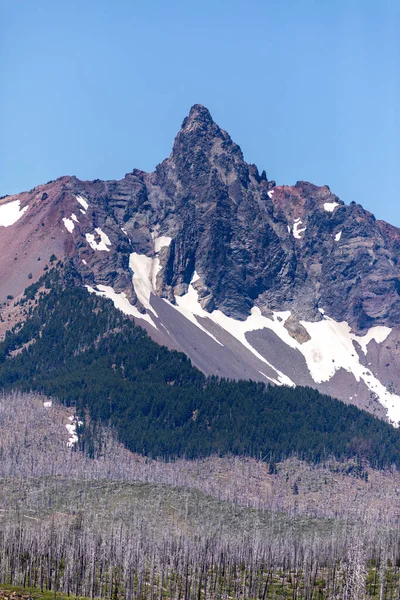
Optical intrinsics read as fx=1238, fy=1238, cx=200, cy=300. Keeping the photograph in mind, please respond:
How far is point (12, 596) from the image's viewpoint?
156375 millimetres

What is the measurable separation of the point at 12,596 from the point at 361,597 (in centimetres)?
5505

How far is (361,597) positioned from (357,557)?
683cm

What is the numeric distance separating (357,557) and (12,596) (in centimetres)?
5281

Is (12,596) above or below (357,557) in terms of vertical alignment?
below

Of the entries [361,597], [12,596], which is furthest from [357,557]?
[12,596]

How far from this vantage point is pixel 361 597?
7215 inches

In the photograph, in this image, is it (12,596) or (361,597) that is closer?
(12,596)

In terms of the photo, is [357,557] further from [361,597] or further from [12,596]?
[12,596]

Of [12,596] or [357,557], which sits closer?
[12,596]

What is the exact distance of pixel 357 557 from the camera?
181000 millimetres
